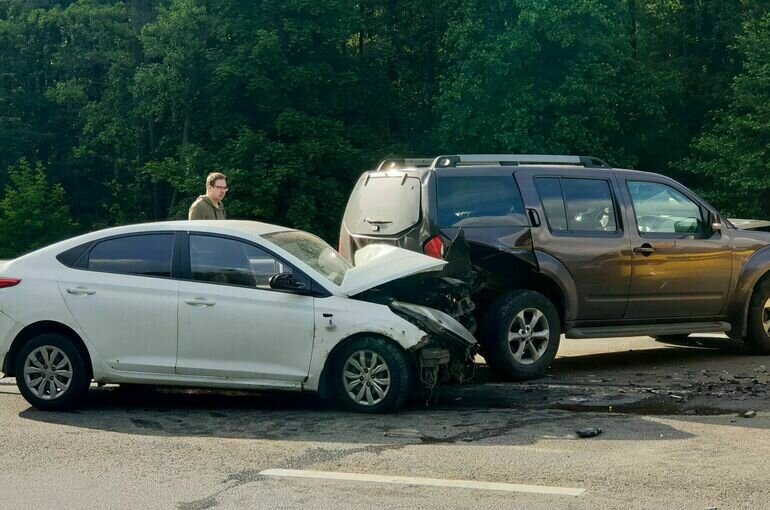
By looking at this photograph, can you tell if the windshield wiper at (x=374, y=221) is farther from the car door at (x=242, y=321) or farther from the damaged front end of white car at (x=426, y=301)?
the car door at (x=242, y=321)

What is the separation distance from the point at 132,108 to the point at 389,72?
11216 millimetres

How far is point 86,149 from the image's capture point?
51.0 metres

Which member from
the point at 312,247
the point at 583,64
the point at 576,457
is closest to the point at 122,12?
the point at 583,64

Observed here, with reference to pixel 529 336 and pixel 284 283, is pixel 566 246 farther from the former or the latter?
pixel 284 283

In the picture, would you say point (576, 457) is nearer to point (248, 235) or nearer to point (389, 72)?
point (248, 235)

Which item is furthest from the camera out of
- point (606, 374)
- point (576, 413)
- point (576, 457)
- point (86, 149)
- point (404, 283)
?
point (86, 149)

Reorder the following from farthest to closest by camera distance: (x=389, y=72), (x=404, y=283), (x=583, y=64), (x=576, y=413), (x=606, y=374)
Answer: (x=389, y=72)
(x=583, y=64)
(x=606, y=374)
(x=404, y=283)
(x=576, y=413)

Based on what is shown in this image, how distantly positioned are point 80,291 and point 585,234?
467cm

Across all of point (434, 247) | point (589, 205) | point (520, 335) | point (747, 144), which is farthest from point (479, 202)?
point (747, 144)

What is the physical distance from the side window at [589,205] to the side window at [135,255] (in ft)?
12.7

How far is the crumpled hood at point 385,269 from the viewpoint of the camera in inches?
344

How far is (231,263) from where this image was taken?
29.1ft

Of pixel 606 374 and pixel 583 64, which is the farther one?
pixel 583 64

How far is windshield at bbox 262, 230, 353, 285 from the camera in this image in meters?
8.99
